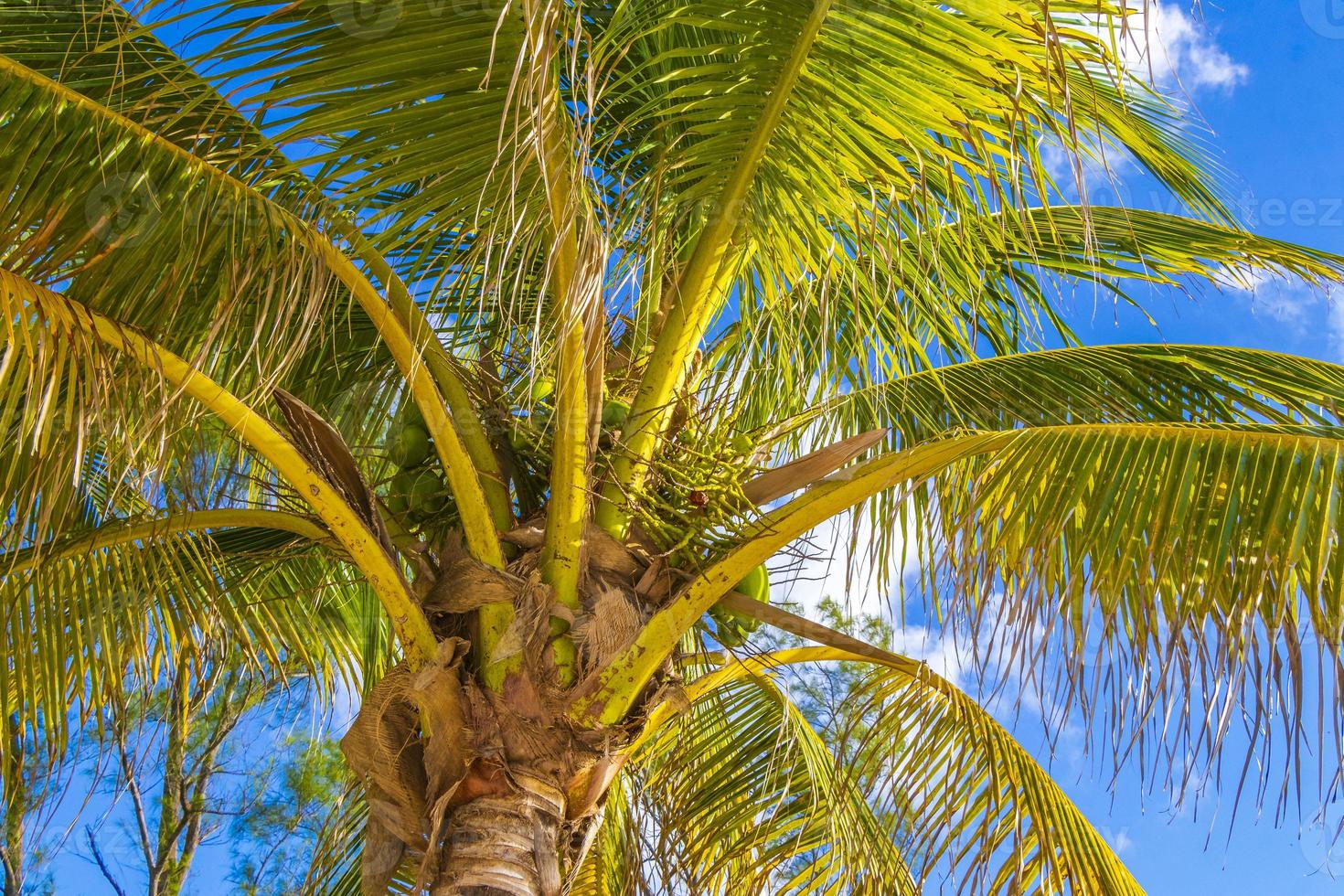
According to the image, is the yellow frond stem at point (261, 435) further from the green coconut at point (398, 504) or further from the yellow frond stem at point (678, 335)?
the yellow frond stem at point (678, 335)

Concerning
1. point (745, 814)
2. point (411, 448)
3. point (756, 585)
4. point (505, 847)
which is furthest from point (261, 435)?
point (745, 814)

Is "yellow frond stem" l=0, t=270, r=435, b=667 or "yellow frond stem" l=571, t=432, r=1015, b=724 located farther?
"yellow frond stem" l=571, t=432, r=1015, b=724

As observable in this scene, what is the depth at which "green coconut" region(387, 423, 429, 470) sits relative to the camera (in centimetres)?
303

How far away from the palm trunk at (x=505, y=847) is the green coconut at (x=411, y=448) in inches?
35.6

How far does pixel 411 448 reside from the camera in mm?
3029

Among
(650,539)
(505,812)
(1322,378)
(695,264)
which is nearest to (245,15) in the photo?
(695,264)

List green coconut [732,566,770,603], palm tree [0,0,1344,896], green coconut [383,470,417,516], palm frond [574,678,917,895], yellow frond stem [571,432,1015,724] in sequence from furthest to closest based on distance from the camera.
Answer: palm frond [574,678,917,895] < green coconut [383,470,417,516] < green coconut [732,566,770,603] < yellow frond stem [571,432,1015,724] < palm tree [0,0,1344,896]

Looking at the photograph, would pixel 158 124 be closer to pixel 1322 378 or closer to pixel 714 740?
pixel 714 740

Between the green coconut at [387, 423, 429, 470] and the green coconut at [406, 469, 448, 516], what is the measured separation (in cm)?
4

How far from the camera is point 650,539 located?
9.80ft

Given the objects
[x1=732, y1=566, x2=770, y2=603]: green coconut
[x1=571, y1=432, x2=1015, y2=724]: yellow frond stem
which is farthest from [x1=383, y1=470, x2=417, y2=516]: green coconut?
[x1=732, y1=566, x2=770, y2=603]: green coconut

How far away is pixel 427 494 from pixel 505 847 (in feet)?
3.05

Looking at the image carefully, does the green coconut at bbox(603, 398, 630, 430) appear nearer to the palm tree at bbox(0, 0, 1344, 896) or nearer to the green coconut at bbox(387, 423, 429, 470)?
the palm tree at bbox(0, 0, 1344, 896)

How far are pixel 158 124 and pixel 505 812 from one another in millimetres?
1834
